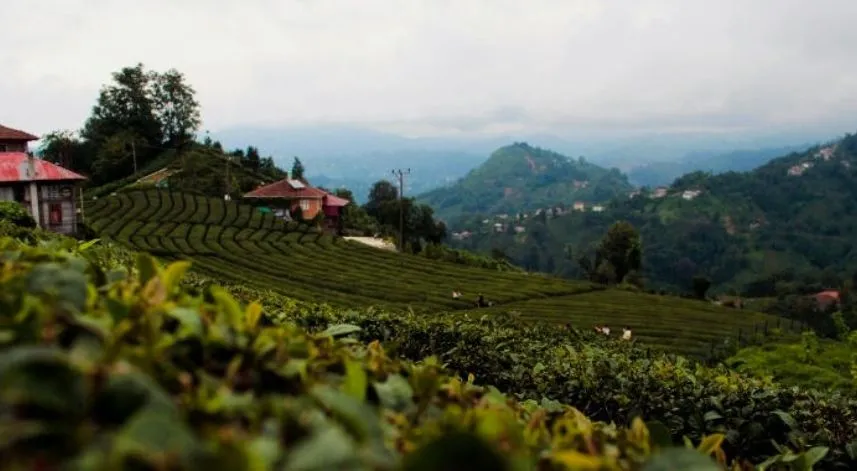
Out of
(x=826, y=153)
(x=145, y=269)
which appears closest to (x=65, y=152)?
(x=145, y=269)

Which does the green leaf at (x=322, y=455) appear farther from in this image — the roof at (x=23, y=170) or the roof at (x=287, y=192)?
the roof at (x=287, y=192)

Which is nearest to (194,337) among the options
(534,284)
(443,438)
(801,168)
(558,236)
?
(443,438)

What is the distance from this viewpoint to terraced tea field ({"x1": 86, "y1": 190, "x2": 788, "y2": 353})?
2702 centimetres

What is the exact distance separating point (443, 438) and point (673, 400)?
13.9ft

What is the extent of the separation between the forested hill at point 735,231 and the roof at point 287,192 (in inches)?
1717

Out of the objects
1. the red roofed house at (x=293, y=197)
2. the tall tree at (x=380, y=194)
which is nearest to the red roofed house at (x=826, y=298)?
the tall tree at (x=380, y=194)

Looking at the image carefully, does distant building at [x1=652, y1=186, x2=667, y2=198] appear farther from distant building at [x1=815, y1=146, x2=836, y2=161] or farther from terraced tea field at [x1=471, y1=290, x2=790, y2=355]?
terraced tea field at [x1=471, y1=290, x2=790, y2=355]

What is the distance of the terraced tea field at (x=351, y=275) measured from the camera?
27016 mm

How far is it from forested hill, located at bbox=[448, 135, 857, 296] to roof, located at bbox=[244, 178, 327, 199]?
1717 inches

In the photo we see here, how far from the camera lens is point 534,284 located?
35.8m

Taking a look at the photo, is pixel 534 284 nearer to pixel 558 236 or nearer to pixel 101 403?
pixel 101 403

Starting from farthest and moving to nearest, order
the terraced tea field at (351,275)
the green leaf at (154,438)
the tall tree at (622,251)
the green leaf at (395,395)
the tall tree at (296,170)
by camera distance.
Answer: the tall tree at (296,170) → the tall tree at (622,251) → the terraced tea field at (351,275) → the green leaf at (395,395) → the green leaf at (154,438)

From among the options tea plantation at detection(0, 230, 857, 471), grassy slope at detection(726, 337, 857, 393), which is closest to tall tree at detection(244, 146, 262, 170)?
grassy slope at detection(726, 337, 857, 393)

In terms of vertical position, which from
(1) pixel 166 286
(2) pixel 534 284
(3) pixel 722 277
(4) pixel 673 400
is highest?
(1) pixel 166 286
